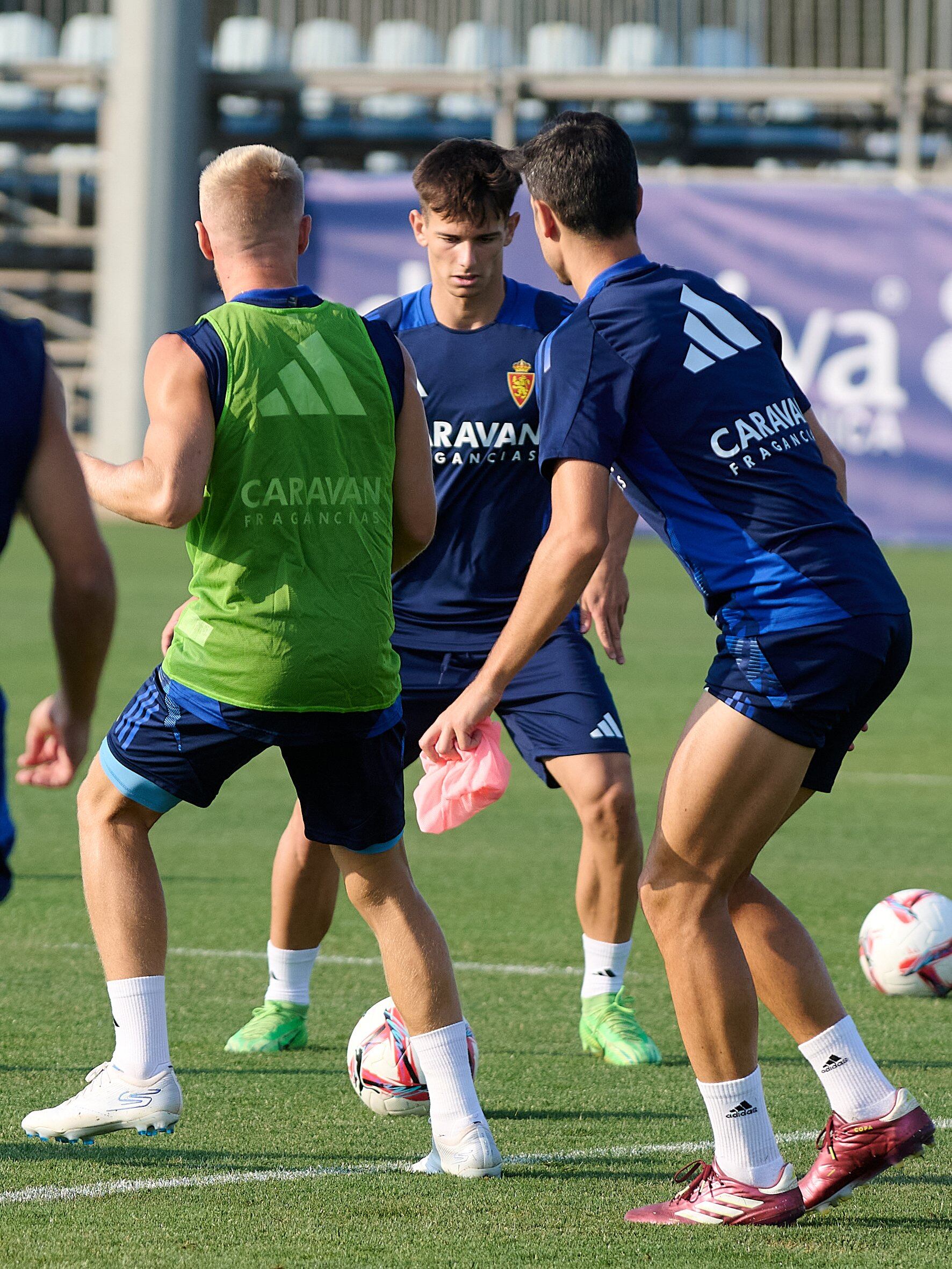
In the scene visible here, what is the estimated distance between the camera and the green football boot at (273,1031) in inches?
208

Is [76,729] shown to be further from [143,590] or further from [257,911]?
[143,590]

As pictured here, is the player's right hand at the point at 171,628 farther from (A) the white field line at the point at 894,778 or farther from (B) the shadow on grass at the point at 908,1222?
(A) the white field line at the point at 894,778

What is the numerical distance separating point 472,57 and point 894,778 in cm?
1921

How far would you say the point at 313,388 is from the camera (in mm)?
3932

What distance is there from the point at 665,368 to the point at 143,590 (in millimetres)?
14996

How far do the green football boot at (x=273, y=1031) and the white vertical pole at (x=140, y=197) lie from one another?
69.7 ft

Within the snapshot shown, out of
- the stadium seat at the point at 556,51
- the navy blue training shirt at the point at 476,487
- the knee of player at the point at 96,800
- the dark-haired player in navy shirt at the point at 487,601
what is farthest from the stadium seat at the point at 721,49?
the knee of player at the point at 96,800

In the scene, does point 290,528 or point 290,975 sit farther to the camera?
point 290,975

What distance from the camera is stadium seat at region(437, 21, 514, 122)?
27.0 metres

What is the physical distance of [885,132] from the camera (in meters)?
27.2

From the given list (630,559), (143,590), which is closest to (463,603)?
(143,590)

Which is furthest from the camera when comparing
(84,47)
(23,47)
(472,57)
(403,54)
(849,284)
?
(23,47)

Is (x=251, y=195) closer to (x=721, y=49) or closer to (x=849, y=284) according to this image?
(x=849, y=284)

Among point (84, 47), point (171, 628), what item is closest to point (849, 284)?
point (84, 47)
